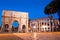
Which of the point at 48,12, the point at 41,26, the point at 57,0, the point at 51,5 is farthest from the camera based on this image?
the point at 41,26

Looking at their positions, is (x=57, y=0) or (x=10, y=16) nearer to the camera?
(x=57, y=0)

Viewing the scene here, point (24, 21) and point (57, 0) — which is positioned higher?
point (57, 0)

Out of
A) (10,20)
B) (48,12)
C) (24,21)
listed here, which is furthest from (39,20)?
(48,12)

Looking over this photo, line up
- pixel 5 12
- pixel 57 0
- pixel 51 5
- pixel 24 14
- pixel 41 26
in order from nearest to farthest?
pixel 57 0 < pixel 51 5 < pixel 5 12 < pixel 24 14 < pixel 41 26

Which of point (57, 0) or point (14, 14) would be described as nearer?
point (57, 0)

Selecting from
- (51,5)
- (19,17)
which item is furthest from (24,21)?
(51,5)

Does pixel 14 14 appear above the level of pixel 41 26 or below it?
above

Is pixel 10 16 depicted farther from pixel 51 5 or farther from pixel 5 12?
pixel 51 5

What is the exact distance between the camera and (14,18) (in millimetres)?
42719

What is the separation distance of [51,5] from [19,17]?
576 inches

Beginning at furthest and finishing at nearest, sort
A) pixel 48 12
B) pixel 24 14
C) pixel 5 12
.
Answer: pixel 24 14 < pixel 5 12 < pixel 48 12

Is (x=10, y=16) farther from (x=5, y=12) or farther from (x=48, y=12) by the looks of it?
(x=48, y=12)

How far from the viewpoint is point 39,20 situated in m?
54.2

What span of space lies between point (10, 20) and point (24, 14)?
4621 mm
